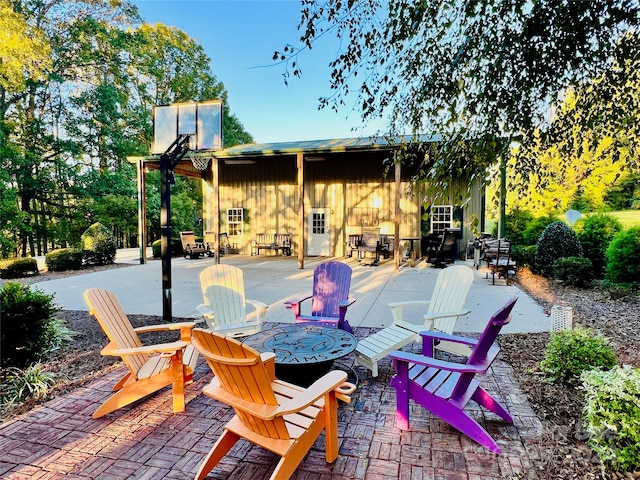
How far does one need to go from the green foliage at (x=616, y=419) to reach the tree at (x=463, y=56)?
1461mm

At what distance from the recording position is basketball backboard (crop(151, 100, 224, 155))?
5.71 m

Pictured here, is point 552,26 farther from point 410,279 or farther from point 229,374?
point 410,279

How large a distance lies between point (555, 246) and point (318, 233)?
7753 mm

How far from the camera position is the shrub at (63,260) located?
31.8ft

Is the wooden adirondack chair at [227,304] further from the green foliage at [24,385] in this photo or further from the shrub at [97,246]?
the shrub at [97,246]

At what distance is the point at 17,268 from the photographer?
9.03 metres

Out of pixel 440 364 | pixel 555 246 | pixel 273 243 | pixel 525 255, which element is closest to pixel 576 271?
pixel 555 246

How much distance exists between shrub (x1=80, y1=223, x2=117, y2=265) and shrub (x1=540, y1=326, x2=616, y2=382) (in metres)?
11.7

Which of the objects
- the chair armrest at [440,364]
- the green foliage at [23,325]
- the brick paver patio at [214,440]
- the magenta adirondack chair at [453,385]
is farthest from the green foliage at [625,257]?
the green foliage at [23,325]

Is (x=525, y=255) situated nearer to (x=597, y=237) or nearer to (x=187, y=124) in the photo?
(x=597, y=237)

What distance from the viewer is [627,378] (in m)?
1.98

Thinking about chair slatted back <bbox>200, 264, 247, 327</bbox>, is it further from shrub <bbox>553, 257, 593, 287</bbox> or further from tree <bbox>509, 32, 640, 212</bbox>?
shrub <bbox>553, 257, 593, 287</bbox>

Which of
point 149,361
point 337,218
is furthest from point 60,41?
point 149,361

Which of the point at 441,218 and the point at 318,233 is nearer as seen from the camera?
the point at 441,218
